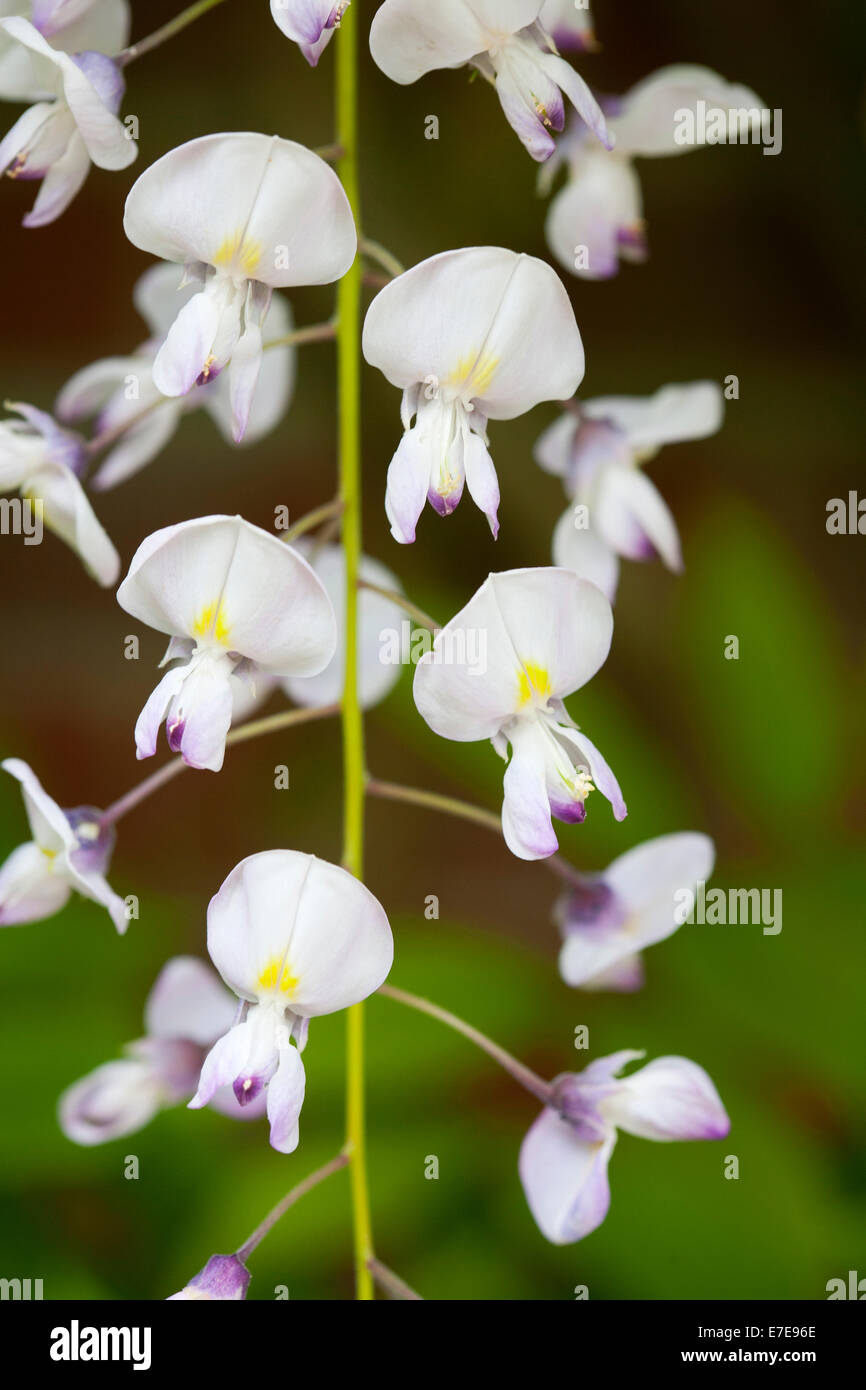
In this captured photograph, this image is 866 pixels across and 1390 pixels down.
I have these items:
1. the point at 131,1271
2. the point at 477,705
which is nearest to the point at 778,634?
the point at 477,705

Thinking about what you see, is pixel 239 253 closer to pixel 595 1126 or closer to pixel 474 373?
pixel 474 373

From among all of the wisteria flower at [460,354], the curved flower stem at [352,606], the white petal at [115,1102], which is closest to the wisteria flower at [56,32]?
the curved flower stem at [352,606]

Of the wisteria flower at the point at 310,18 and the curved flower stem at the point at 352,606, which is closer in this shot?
the wisteria flower at the point at 310,18

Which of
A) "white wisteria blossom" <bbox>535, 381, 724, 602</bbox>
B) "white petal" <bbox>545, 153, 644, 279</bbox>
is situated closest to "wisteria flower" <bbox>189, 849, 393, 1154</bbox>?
"white wisteria blossom" <bbox>535, 381, 724, 602</bbox>

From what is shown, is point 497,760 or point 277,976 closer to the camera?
point 277,976

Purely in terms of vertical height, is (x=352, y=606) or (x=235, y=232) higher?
(x=235, y=232)

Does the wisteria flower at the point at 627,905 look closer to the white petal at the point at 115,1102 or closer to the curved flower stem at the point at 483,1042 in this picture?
the curved flower stem at the point at 483,1042

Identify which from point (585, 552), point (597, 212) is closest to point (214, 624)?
point (585, 552)
